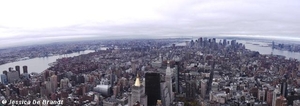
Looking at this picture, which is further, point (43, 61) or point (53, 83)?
point (43, 61)

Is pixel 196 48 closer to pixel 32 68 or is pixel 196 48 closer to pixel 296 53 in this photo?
pixel 296 53

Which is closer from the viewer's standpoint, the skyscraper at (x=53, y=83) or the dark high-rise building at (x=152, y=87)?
the dark high-rise building at (x=152, y=87)

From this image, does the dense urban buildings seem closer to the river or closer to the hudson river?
the hudson river

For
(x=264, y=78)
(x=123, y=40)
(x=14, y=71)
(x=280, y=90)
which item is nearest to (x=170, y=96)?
(x=280, y=90)

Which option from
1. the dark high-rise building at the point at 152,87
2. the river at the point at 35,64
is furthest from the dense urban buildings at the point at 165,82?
the river at the point at 35,64

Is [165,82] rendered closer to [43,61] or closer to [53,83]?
[53,83]

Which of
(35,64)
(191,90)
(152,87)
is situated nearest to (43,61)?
(35,64)

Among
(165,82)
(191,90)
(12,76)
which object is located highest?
(165,82)

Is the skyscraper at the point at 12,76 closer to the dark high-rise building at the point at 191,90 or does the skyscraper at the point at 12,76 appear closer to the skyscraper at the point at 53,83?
the skyscraper at the point at 53,83

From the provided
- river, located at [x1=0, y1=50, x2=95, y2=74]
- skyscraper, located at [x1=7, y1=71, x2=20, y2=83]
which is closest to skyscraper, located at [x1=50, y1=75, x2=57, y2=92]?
skyscraper, located at [x1=7, y1=71, x2=20, y2=83]
